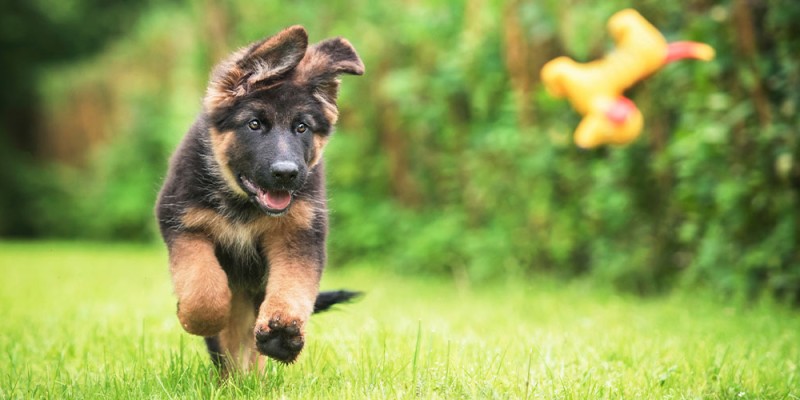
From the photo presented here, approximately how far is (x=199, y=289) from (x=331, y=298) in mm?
953

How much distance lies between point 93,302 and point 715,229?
5.15m

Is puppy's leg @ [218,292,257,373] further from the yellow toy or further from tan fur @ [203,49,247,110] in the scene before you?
the yellow toy

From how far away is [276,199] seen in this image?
392 cm

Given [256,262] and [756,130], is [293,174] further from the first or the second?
[756,130]

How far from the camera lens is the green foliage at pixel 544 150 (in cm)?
656

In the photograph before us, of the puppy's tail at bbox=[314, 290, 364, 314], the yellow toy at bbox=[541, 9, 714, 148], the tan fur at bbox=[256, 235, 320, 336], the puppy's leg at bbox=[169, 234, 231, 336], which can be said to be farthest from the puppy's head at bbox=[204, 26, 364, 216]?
the yellow toy at bbox=[541, 9, 714, 148]

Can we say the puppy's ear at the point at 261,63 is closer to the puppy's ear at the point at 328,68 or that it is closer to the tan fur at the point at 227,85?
the tan fur at the point at 227,85

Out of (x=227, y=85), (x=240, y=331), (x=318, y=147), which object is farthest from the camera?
(x=240, y=331)

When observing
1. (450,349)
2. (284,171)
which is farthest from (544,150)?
(284,171)

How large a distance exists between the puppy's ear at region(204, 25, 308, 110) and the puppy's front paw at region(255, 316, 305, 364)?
3.69ft

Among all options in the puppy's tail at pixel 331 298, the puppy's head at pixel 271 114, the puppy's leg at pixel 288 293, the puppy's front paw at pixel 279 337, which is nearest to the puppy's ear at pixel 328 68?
the puppy's head at pixel 271 114

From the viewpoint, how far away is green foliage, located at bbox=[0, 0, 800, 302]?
656cm

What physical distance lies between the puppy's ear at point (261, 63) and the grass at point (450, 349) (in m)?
1.21

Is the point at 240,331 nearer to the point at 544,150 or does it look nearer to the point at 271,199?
the point at 271,199
